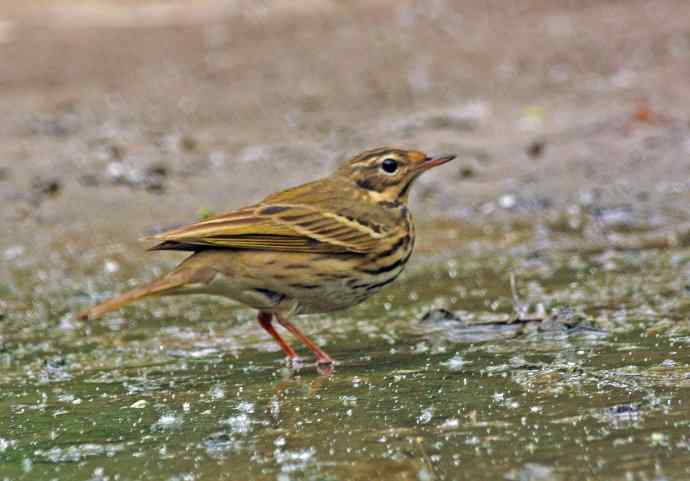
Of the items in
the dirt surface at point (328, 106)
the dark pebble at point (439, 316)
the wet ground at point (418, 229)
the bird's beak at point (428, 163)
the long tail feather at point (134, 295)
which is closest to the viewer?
the wet ground at point (418, 229)

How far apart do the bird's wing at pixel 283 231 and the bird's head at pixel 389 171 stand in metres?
0.42

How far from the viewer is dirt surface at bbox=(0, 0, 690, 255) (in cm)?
1166

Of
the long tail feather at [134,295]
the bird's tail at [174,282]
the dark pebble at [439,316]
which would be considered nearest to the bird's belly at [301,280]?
the bird's tail at [174,282]

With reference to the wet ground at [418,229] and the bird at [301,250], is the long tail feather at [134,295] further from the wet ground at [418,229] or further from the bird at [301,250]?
the wet ground at [418,229]

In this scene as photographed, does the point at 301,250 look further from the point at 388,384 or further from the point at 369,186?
the point at 388,384

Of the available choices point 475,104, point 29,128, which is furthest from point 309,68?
point 29,128

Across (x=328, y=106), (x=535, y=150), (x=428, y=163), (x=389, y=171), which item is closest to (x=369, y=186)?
(x=389, y=171)

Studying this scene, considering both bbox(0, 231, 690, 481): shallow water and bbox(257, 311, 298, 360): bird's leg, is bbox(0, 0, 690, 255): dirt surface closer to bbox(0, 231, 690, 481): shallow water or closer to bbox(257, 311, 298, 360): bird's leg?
bbox(0, 231, 690, 481): shallow water

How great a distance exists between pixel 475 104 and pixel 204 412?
864cm

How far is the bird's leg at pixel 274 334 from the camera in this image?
6.92 meters

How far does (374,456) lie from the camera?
187 inches

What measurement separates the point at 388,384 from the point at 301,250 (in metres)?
1.06

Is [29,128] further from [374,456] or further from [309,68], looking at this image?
[374,456]

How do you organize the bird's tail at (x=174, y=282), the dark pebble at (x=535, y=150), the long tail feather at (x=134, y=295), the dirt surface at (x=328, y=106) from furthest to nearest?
the dark pebble at (x=535, y=150) → the dirt surface at (x=328, y=106) → the bird's tail at (x=174, y=282) → the long tail feather at (x=134, y=295)
